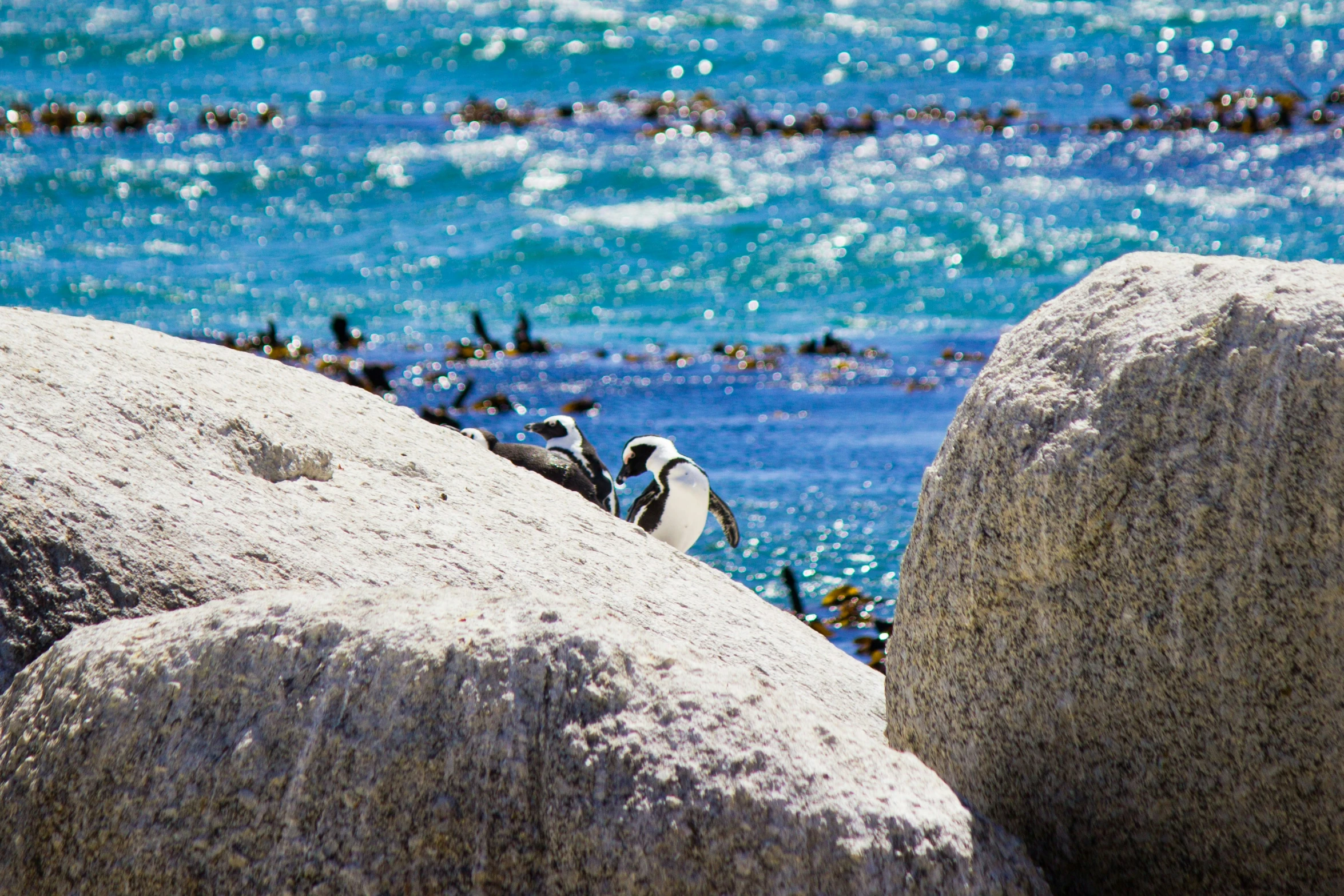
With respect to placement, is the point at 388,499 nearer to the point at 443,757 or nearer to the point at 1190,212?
the point at 443,757

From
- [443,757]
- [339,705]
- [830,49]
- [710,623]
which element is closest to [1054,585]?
[443,757]

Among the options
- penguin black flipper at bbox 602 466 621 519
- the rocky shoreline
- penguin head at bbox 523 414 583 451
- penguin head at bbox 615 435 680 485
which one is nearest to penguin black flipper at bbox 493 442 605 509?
penguin black flipper at bbox 602 466 621 519

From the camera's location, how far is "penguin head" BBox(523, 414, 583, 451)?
7.73 m

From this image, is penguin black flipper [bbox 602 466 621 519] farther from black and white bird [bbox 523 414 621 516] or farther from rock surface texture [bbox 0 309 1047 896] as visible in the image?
rock surface texture [bbox 0 309 1047 896]

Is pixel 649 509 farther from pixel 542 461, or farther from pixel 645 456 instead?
pixel 542 461

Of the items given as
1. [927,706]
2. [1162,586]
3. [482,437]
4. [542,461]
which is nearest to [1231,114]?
[542,461]

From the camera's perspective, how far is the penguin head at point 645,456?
7.89 meters

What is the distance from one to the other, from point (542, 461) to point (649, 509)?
1072mm

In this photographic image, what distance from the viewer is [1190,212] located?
55.1 ft

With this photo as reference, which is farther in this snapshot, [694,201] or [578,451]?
[694,201]

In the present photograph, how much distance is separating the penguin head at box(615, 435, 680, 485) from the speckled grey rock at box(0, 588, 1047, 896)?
5261 mm

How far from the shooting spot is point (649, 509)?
24.6ft

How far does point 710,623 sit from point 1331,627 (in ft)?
6.54

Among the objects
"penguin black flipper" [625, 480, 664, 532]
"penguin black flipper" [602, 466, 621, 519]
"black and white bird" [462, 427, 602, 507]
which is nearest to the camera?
"black and white bird" [462, 427, 602, 507]
